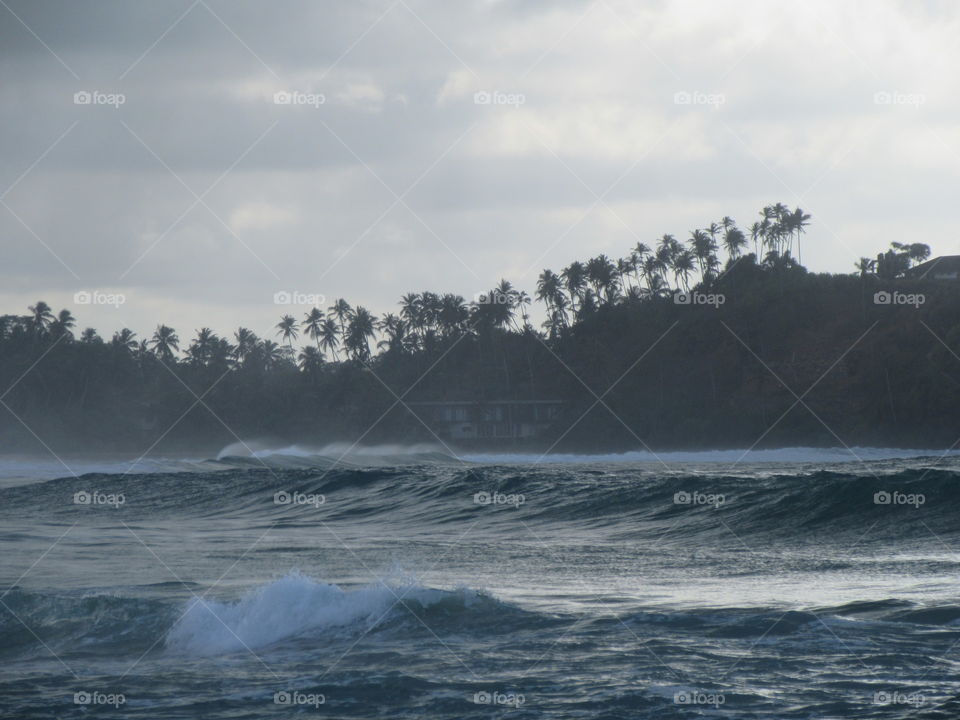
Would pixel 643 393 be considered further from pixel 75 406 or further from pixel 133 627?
pixel 133 627

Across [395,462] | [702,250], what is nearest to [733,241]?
[702,250]

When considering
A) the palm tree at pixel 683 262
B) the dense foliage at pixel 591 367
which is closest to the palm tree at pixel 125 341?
the dense foliage at pixel 591 367

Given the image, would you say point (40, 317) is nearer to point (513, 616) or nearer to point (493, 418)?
point (493, 418)

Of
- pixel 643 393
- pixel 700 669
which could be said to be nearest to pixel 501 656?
pixel 700 669

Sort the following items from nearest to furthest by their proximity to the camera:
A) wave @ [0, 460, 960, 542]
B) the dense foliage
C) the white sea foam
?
the white sea foam
wave @ [0, 460, 960, 542]
the dense foliage

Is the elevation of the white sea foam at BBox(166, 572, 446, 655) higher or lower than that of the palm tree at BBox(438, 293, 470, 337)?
lower

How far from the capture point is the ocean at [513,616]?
729 cm

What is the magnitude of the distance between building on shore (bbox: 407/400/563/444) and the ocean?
6894 cm

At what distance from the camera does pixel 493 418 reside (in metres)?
90.3

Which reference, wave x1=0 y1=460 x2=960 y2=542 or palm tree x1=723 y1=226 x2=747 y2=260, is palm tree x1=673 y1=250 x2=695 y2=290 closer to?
palm tree x1=723 y1=226 x2=747 y2=260

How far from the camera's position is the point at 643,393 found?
8675 centimetres

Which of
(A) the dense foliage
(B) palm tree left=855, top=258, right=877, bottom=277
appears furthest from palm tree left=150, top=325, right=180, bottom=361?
(B) palm tree left=855, top=258, right=877, bottom=277

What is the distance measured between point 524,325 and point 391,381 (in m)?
15.6

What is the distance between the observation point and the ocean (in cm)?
729
